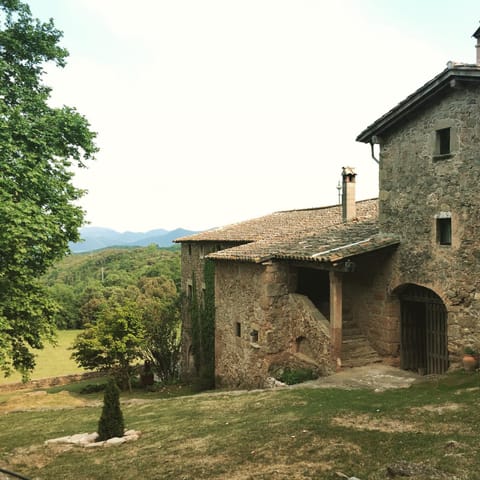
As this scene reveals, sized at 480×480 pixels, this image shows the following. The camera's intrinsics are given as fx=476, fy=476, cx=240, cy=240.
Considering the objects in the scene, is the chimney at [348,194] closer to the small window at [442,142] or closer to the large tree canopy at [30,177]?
→ the small window at [442,142]

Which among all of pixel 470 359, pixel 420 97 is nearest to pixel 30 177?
pixel 420 97

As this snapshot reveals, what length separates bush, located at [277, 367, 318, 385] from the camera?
15.1 m

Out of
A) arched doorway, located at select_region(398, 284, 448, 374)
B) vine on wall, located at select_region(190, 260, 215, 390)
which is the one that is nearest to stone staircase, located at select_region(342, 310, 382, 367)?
arched doorway, located at select_region(398, 284, 448, 374)

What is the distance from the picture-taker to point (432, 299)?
532 inches

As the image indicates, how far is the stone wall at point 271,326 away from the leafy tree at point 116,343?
930 cm

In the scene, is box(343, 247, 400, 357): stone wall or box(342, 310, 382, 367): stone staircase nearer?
box(343, 247, 400, 357): stone wall

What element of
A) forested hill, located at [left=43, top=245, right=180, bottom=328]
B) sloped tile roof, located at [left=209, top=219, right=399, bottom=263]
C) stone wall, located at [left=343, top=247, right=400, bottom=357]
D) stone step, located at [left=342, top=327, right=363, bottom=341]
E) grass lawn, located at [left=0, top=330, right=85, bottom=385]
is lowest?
grass lawn, located at [left=0, top=330, right=85, bottom=385]

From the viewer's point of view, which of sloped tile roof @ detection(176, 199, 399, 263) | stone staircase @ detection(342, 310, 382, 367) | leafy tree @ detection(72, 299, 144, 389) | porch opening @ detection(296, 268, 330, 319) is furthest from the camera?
leafy tree @ detection(72, 299, 144, 389)

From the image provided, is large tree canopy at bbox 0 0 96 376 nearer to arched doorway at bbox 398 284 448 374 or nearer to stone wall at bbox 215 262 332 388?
stone wall at bbox 215 262 332 388

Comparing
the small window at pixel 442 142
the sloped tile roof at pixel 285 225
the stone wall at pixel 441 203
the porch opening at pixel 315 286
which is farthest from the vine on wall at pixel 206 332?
the small window at pixel 442 142

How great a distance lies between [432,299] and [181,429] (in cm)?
778

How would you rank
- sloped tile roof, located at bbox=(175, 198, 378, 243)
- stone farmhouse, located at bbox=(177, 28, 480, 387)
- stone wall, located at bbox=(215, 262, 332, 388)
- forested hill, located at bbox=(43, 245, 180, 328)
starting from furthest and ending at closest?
1. forested hill, located at bbox=(43, 245, 180, 328)
2. sloped tile roof, located at bbox=(175, 198, 378, 243)
3. stone wall, located at bbox=(215, 262, 332, 388)
4. stone farmhouse, located at bbox=(177, 28, 480, 387)

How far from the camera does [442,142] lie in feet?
42.2

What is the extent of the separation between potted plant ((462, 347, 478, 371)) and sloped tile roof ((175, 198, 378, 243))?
777cm
